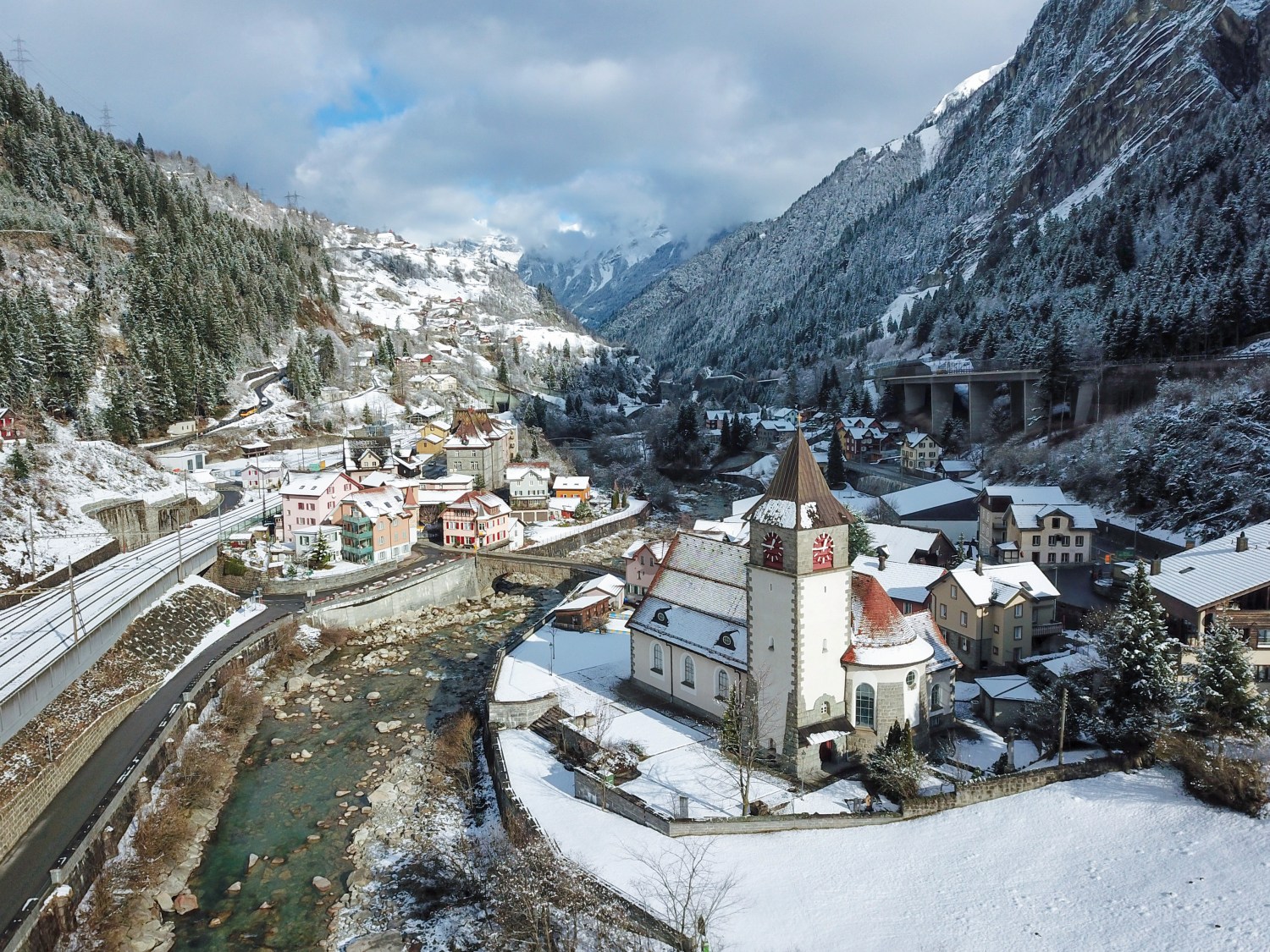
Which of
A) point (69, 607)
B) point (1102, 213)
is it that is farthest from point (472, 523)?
point (1102, 213)

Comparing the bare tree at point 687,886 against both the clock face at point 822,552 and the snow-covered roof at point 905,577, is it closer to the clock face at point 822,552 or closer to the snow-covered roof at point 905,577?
the clock face at point 822,552

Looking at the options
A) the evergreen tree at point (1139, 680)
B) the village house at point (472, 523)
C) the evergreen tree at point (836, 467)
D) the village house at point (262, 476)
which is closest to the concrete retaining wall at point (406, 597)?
the village house at point (472, 523)

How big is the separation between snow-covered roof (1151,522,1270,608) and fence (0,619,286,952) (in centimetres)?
3832

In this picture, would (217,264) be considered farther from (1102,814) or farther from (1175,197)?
(1175,197)

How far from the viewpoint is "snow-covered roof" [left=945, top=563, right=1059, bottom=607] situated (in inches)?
1352

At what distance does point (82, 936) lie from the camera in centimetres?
1967

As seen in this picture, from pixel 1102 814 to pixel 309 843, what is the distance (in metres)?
23.6

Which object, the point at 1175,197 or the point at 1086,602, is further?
the point at 1175,197

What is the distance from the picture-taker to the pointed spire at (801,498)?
81.8ft

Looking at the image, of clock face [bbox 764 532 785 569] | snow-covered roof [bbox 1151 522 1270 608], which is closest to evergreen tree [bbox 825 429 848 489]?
snow-covered roof [bbox 1151 522 1270 608]

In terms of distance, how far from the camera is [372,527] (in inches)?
2137

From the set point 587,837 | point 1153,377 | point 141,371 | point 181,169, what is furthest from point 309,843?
point 181,169

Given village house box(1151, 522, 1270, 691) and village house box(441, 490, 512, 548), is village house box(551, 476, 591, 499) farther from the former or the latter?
village house box(1151, 522, 1270, 691)

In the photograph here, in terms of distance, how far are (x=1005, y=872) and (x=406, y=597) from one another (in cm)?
3827
